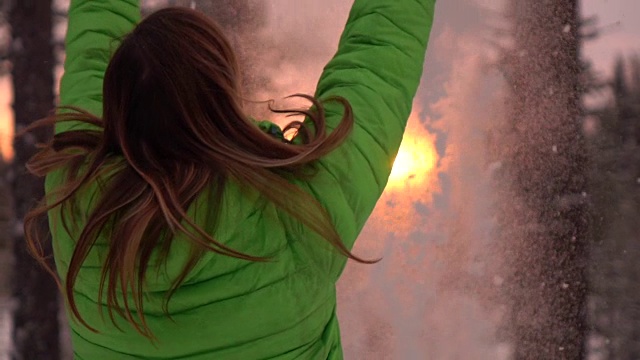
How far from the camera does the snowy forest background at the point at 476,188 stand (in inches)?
54.1

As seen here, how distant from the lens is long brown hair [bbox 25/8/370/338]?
682mm

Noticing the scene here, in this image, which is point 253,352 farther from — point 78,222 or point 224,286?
point 78,222

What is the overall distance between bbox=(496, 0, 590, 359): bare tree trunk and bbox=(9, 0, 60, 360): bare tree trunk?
89 cm

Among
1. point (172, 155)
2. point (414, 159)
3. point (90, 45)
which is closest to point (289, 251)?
point (172, 155)

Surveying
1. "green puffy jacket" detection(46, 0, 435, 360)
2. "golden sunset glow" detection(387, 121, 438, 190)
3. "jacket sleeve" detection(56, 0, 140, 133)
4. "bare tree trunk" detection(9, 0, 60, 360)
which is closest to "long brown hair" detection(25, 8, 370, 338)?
"green puffy jacket" detection(46, 0, 435, 360)

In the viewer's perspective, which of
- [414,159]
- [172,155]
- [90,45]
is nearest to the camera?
[172,155]

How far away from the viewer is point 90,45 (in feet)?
2.99

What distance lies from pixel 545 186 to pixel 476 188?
0.44ft

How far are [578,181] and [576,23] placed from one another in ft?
0.99

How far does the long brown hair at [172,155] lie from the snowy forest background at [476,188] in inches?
26.1

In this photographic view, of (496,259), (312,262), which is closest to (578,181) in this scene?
(496,259)

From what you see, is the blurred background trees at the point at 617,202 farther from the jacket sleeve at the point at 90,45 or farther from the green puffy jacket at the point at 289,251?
the jacket sleeve at the point at 90,45

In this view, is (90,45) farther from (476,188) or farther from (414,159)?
(476,188)

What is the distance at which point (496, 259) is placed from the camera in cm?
140
